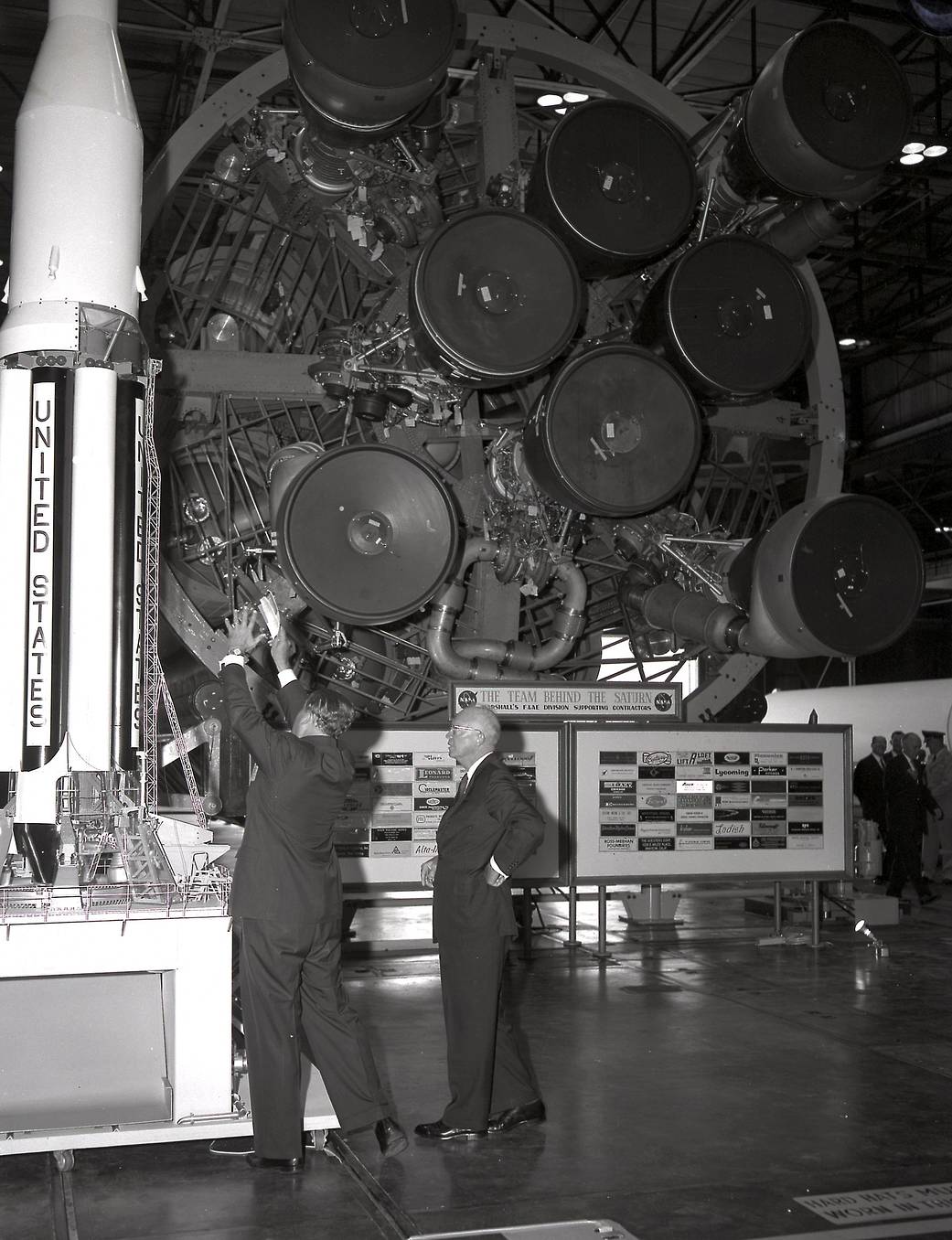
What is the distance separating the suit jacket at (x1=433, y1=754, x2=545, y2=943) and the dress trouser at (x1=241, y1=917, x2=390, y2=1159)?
519mm

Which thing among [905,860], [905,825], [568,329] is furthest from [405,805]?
[905,825]

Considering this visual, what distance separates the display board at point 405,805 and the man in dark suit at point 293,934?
165 inches

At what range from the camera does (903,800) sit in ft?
45.1

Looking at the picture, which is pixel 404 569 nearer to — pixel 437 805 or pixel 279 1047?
pixel 437 805

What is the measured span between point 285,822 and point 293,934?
428 millimetres

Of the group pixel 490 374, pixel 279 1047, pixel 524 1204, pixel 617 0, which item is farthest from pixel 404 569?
pixel 617 0

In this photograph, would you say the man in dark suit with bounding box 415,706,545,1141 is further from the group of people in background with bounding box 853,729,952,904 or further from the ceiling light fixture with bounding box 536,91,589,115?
the ceiling light fixture with bounding box 536,91,589,115

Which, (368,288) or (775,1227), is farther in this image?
(368,288)

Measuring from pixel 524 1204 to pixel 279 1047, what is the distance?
3.48 feet

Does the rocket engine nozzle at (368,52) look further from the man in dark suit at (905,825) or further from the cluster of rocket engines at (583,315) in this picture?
the man in dark suit at (905,825)

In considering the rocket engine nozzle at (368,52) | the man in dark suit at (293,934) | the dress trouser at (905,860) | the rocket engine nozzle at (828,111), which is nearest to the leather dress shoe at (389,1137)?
the man in dark suit at (293,934)

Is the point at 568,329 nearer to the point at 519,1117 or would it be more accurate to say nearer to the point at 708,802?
the point at 708,802

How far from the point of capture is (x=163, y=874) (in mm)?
5414

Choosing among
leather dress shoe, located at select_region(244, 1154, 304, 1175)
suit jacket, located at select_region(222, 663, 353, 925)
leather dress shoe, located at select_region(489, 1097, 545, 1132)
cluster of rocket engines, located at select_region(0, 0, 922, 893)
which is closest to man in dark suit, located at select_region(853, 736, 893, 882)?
cluster of rocket engines, located at select_region(0, 0, 922, 893)
